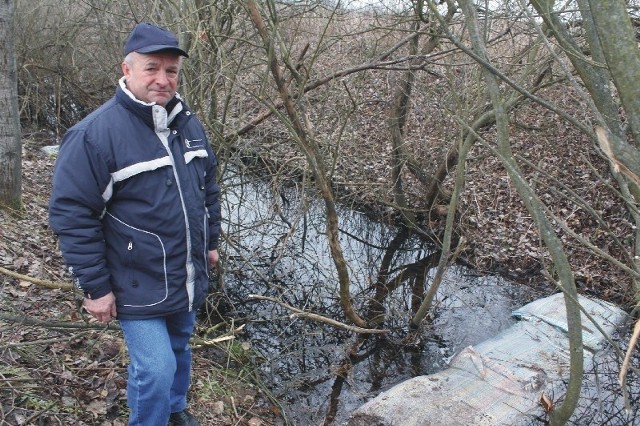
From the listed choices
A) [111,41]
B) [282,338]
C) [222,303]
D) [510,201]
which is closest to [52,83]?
[111,41]

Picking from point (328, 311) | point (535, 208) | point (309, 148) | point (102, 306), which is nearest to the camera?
Result: point (102, 306)

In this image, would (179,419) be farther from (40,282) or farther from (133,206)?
(40,282)

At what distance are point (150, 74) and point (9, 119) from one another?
3.43 m

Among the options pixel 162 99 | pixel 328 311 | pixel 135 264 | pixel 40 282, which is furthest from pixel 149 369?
pixel 328 311

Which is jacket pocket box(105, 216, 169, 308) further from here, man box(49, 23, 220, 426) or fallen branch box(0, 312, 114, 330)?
fallen branch box(0, 312, 114, 330)

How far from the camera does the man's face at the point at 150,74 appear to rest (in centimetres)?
216

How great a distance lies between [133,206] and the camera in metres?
2.17

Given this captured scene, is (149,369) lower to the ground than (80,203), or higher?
lower

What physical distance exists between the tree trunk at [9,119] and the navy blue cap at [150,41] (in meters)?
3.19

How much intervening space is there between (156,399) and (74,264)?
0.67 meters

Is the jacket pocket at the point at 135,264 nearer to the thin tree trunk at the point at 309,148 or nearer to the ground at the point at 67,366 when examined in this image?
the ground at the point at 67,366

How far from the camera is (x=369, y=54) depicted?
586cm

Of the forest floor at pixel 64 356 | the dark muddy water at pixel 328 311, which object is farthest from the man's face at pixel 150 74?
the dark muddy water at pixel 328 311

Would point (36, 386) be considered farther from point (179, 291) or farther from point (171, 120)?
point (171, 120)
